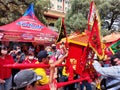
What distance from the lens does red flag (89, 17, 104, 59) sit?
6648mm

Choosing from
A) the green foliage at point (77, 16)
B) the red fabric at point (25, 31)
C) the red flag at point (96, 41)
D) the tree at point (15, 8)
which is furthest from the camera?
the green foliage at point (77, 16)

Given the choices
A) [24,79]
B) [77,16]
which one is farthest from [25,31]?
[77,16]

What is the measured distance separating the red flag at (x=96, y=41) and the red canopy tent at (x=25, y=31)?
8.96 meters

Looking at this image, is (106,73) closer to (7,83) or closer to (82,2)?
(7,83)

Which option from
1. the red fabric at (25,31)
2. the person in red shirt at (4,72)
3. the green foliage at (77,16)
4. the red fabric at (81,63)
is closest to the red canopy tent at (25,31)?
the red fabric at (25,31)

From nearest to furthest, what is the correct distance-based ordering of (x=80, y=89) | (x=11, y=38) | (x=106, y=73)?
1. (x=106, y=73)
2. (x=80, y=89)
3. (x=11, y=38)

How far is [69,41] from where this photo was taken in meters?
8.43

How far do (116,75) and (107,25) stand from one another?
2848cm

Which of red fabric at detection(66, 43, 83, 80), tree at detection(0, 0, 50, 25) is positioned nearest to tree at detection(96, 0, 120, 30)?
tree at detection(0, 0, 50, 25)

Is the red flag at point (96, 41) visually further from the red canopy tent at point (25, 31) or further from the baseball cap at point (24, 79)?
the red canopy tent at point (25, 31)

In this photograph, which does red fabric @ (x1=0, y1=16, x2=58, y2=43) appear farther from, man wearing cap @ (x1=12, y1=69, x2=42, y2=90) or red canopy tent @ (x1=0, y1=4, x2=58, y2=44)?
man wearing cap @ (x1=12, y1=69, x2=42, y2=90)

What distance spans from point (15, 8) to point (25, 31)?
9.79 meters

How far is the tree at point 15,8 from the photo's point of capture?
2530cm

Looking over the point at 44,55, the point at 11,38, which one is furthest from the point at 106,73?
the point at 11,38
